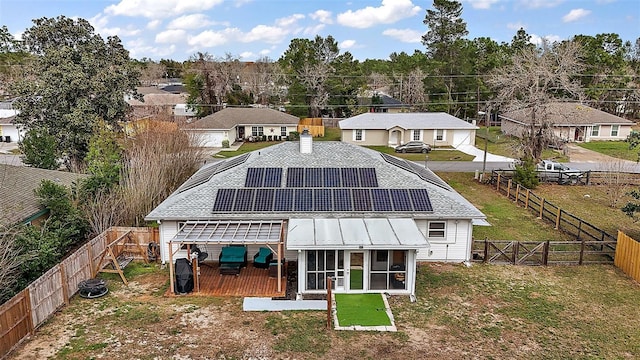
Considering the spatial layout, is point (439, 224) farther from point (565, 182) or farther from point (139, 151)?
point (565, 182)

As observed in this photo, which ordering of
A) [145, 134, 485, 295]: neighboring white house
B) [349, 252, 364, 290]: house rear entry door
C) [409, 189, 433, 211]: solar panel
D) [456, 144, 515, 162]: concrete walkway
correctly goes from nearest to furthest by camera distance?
[145, 134, 485, 295]: neighboring white house
[349, 252, 364, 290]: house rear entry door
[409, 189, 433, 211]: solar panel
[456, 144, 515, 162]: concrete walkway

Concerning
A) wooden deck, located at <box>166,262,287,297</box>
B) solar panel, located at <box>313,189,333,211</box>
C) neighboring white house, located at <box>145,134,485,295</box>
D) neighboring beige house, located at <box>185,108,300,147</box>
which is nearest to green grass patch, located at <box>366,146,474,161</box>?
neighboring beige house, located at <box>185,108,300,147</box>

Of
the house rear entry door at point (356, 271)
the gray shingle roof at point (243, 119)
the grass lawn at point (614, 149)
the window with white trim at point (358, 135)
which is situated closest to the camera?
the house rear entry door at point (356, 271)

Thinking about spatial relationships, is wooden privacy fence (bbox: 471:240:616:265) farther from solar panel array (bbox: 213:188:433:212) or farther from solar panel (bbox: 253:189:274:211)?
solar panel (bbox: 253:189:274:211)

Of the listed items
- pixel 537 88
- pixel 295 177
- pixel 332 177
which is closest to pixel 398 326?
pixel 332 177

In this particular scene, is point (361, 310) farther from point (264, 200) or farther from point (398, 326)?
point (264, 200)

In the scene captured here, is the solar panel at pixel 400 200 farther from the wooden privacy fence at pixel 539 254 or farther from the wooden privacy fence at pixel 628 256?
the wooden privacy fence at pixel 628 256

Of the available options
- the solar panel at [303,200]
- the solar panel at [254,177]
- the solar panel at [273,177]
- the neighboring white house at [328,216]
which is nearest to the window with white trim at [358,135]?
the neighboring white house at [328,216]
